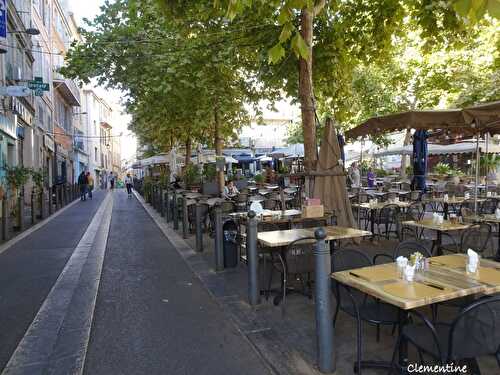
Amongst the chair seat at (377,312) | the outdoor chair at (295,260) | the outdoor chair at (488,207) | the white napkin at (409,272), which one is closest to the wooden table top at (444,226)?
the outdoor chair at (295,260)

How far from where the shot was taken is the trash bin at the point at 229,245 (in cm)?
646

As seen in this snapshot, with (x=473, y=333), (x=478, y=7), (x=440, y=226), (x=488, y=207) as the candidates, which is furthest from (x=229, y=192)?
(x=478, y=7)

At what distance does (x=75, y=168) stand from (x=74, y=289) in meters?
37.9

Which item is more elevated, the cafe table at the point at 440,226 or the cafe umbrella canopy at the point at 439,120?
the cafe umbrella canopy at the point at 439,120

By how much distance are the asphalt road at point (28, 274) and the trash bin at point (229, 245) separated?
2.56 m

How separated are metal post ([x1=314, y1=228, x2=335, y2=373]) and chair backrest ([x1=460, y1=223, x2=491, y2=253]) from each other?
9.54 ft

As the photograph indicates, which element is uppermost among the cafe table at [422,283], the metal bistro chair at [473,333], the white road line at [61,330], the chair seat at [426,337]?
the cafe table at [422,283]

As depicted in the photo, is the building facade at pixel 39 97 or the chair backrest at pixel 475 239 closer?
the chair backrest at pixel 475 239

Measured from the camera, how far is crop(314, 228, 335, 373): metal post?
315 cm

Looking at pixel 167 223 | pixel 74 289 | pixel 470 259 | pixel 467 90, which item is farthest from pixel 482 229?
pixel 467 90

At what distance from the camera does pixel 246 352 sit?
3664mm

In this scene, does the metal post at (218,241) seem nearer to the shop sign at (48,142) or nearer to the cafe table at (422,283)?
the cafe table at (422,283)

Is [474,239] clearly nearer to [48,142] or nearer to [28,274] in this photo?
[28,274]

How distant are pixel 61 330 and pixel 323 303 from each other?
2828 millimetres
